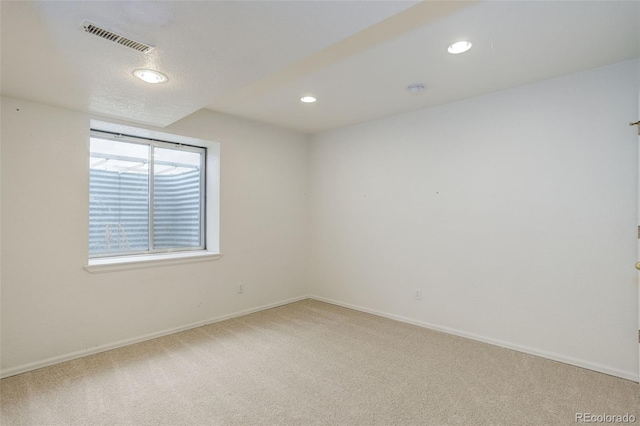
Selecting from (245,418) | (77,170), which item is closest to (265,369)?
(245,418)

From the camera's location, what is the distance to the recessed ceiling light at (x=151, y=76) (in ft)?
7.06

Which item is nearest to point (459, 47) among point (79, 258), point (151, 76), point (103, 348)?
point (151, 76)

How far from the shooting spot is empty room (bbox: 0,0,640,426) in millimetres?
2023

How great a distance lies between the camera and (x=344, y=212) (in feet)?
15.0

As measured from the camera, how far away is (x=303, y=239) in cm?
497

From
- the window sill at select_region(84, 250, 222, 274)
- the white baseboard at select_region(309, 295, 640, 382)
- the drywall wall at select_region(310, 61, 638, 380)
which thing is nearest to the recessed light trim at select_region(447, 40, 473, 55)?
the drywall wall at select_region(310, 61, 638, 380)

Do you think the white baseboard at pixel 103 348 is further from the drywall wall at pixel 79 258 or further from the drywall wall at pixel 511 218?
the drywall wall at pixel 511 218

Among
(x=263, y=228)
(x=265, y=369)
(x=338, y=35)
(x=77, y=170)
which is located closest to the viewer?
(x=338, y=35)

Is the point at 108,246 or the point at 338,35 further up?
the point at 338,35

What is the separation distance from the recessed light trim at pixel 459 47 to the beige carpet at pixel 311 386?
94.3 inches

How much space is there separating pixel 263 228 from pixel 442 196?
223cm

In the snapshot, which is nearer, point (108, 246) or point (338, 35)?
point (338, 35)

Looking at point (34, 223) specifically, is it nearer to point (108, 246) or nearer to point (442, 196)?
point (108, 246)

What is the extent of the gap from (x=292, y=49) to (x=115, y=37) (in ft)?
2.94
